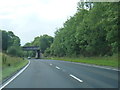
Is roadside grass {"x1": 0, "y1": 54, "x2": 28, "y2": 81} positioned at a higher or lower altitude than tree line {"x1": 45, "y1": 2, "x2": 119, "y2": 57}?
lower

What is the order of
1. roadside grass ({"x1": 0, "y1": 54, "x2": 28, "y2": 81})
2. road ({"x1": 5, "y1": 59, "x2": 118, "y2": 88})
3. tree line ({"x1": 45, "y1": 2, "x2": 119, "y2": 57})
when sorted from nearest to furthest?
road ({"x1": 5, "y1": 59, "x2": 118, "y2": 88}), roadside grass ({"x1": 0, "y1": 54, "x2": 28, "y2": 81}), tree line ({"x1": 45, "y1": 2, "x2": 119, "y2": 57})

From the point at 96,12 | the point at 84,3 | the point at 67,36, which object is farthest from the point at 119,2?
the point at 67,36

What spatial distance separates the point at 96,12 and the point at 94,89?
36.8m

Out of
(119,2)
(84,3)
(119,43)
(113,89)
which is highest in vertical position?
(84,3)

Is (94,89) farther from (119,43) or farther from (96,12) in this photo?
(96,12)

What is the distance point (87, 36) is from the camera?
5825 cm

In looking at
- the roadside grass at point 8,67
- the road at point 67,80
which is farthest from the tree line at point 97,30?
the road at point 67,80

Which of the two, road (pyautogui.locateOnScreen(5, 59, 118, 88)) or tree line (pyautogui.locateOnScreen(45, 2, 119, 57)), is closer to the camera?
road (pyautogui.locateOnScreen(5, 59, 118, 88))

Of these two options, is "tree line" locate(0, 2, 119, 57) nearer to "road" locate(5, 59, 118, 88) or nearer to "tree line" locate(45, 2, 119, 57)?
"tree line" locate(45, 2, 119, 57)

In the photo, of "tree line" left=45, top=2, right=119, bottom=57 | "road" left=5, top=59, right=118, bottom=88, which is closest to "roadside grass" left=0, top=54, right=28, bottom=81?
"road" left=5, top=59, right=118, bottom=88

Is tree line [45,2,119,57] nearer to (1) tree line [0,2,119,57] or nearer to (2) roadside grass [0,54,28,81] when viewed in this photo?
(1) tree line [0,2,119,57]

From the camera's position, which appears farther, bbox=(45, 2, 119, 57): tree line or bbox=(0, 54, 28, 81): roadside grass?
bbox=(45, 2, 119, 57): tree line

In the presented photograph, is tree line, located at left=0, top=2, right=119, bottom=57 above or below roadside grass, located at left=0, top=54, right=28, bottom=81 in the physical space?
above

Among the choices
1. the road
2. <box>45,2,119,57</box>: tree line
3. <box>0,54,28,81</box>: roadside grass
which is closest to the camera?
the road
